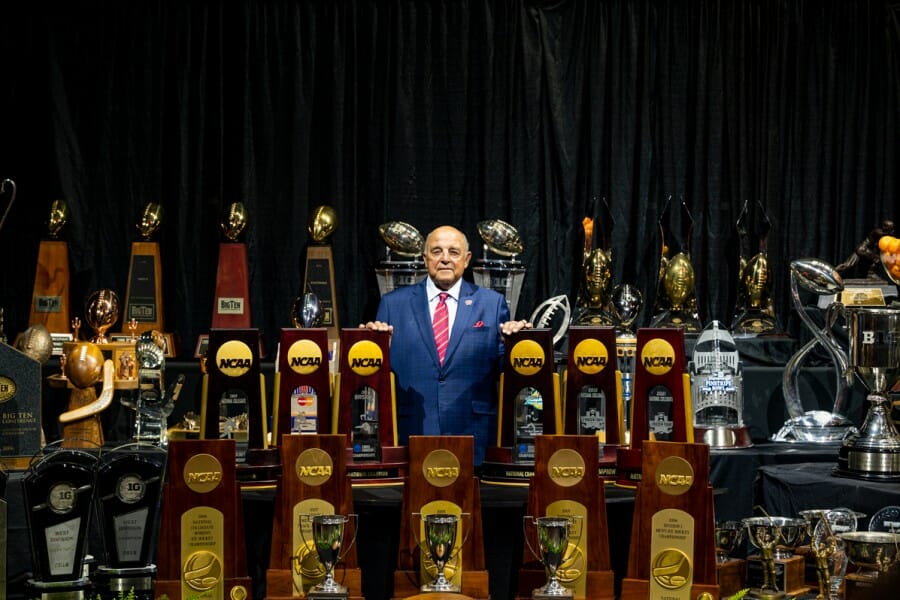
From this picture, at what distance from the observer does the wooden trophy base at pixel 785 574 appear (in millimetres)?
2830

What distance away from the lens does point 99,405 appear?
12.2 ft

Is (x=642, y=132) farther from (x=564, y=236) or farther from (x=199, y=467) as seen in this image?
(x=199, y=467)

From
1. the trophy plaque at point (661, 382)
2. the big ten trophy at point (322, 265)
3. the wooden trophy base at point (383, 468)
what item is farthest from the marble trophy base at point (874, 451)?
the big ten trophy at point (322, 265)

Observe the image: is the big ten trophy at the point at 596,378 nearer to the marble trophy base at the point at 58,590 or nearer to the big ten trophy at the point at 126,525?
the big ten trophy at the point at 126,525

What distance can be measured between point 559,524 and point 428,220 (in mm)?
3427

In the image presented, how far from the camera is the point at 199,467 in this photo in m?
2.62

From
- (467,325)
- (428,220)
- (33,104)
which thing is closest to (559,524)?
(467,325)

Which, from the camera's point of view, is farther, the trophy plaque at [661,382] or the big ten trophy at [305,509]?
the trophy plaque at [661,382]

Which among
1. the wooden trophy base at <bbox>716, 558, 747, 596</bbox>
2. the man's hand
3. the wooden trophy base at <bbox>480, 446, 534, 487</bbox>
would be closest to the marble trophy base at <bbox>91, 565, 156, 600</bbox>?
the wooden trophy base at <bbox>480, 446, 534, 487</bbox>

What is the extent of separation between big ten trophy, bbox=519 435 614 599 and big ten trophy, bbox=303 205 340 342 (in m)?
2.78

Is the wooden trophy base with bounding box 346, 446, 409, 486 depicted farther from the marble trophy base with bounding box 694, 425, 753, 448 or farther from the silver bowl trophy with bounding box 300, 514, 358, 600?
the marble trophy base with bounding box 694, 425, 753, 448

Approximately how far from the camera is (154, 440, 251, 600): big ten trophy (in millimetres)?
2596

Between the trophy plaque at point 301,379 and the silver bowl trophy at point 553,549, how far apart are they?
2.64 ft

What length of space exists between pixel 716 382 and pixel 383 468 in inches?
64.9
